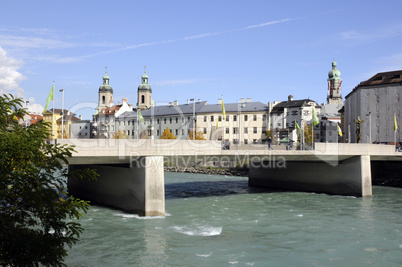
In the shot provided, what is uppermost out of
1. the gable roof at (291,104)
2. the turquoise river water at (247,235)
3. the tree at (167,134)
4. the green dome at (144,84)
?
the green dome at (144,84)

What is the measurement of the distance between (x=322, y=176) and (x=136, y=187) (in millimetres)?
24994

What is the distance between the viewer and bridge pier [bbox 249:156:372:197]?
46241 millimetres

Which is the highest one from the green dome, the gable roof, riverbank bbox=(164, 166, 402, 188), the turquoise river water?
the green dome

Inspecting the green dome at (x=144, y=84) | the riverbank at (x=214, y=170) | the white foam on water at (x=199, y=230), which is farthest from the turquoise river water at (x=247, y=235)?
the green dome at (x=144, y=84)

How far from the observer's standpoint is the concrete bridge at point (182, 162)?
31.7 m

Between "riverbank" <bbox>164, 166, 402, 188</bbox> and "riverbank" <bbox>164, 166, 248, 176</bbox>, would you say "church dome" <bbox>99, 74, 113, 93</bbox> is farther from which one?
"riverbank" <bbox>164, 166, 248, 176</bbox>

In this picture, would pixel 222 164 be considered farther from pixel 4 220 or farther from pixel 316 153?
pixel 4 220

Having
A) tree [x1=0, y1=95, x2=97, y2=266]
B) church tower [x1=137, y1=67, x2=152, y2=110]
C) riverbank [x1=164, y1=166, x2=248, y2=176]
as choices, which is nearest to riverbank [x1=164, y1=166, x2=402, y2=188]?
riverbank [x1=164, y1=166, x2=248, y2=176]

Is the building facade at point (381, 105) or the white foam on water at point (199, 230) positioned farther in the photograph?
the building facade at point (381, 105)

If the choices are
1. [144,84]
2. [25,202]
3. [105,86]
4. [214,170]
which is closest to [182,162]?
[25,202]

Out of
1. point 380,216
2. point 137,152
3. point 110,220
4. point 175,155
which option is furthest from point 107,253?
point 380,216

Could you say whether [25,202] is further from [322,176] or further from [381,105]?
[381,105]

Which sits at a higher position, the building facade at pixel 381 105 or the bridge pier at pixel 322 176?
the building facade at pixel 381 105

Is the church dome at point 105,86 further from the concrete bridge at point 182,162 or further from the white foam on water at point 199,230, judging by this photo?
the white foam on water at point 199,230
